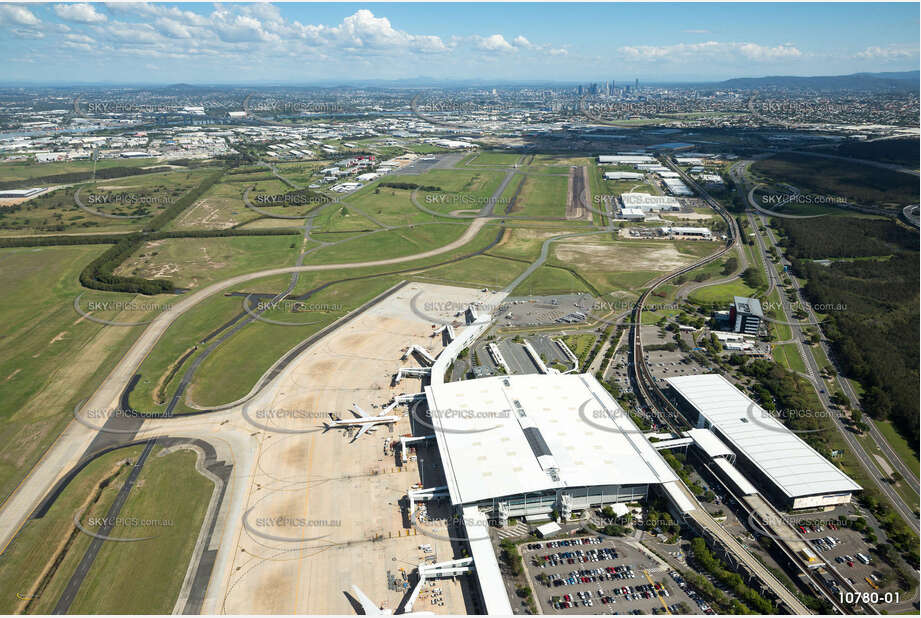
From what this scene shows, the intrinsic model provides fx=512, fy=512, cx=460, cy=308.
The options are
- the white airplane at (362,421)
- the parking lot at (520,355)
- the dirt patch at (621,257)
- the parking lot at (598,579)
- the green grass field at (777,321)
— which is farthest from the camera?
the dirt patch at (621,257)

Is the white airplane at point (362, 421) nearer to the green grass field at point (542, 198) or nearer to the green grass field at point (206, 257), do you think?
the green grass field at point (206, 257)

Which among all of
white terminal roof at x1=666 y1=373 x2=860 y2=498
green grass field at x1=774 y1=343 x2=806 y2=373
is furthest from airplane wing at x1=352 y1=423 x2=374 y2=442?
green grass field at x1=774 y1=343 x2=806 y2=373

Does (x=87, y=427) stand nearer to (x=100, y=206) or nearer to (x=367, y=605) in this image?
(x=367, y=605)

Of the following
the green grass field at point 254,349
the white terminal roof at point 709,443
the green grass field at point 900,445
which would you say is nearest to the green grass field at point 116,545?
the green grass field at point 254,349

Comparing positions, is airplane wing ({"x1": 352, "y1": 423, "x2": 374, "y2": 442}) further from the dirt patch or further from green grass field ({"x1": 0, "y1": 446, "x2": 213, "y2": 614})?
the dirt patch

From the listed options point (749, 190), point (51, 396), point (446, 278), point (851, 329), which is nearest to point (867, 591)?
→ point (851, 329)

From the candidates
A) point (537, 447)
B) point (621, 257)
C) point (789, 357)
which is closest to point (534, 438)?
point (537, 447)
